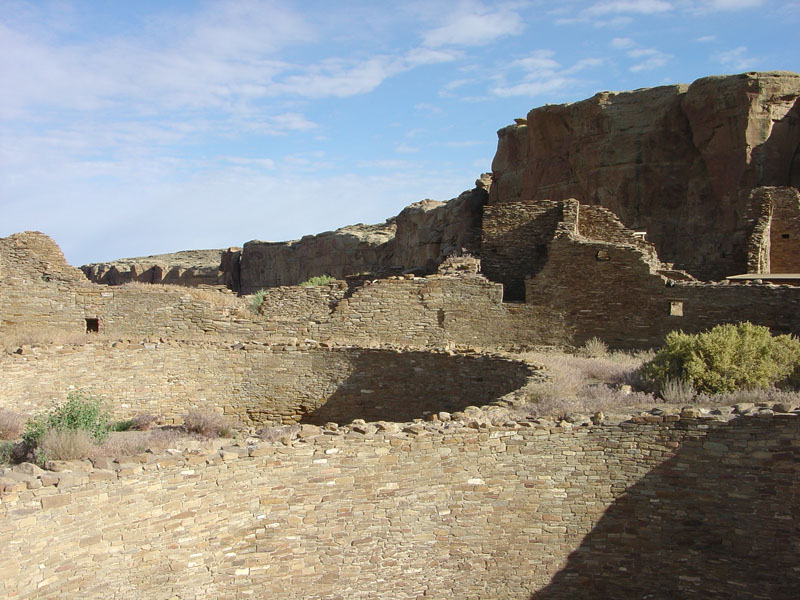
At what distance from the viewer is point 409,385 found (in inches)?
511

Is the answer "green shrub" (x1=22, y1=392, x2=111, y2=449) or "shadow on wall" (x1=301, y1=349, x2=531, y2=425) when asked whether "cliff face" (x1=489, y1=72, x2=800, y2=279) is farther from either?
"green shrub" (x1=22, y1=392, x2=111, y2=449)

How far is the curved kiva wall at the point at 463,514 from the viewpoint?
6664mm

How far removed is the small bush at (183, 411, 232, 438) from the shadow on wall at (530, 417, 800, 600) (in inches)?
205

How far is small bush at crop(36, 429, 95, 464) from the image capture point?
7.14 meters

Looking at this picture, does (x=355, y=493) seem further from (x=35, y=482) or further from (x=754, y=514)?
(x=754, y=514)

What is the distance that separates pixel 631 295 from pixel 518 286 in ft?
9.84

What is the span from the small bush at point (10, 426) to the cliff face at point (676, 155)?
61.1ft

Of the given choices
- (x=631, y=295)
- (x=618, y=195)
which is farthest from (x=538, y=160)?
(x=631, y=295)

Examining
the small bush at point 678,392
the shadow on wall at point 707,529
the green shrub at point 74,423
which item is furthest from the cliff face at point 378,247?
the shadow on wall at point 707,529

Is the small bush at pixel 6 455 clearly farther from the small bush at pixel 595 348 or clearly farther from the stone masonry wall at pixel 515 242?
the stone masonry wall at pixel 515 242

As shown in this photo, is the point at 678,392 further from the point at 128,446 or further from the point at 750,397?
the point at 128,446

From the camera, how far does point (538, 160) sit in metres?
31.5

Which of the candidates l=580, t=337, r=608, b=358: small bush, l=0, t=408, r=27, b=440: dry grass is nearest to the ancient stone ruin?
l=580, t=337, r=608, b=358: small bush

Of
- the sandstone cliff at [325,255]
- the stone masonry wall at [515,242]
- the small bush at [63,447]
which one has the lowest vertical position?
the small bush at [63,447]
